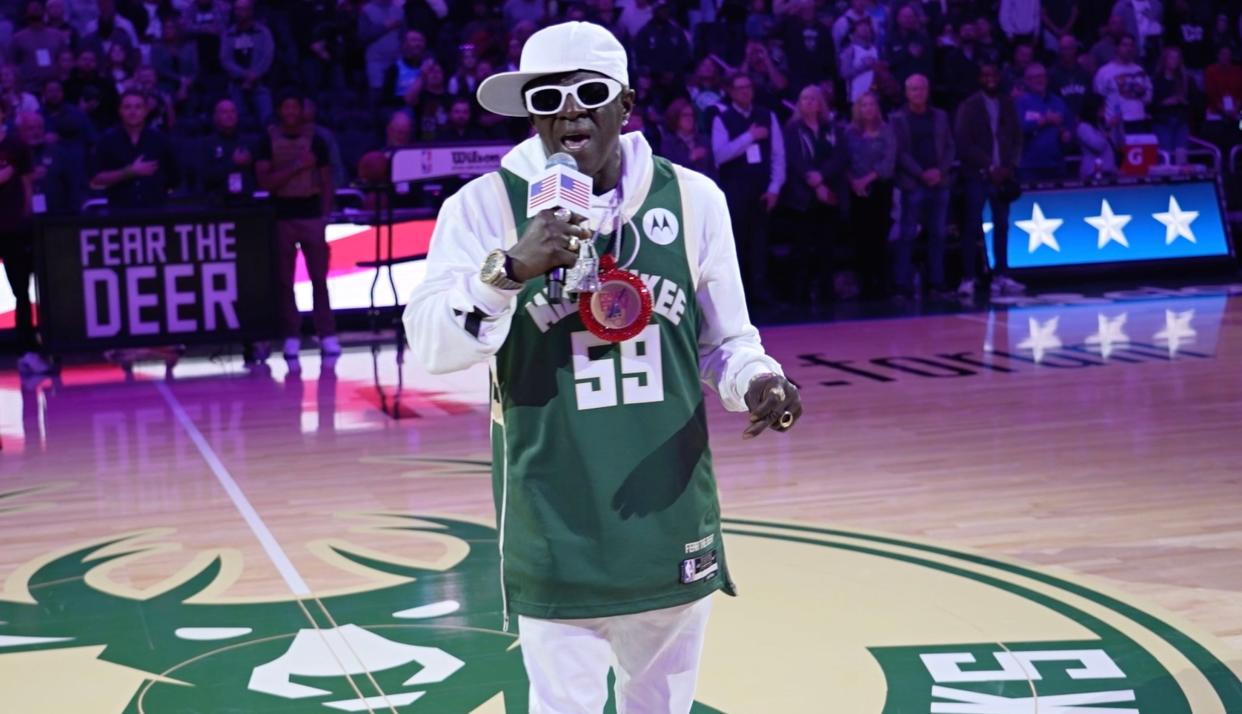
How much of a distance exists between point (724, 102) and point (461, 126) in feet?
7.62

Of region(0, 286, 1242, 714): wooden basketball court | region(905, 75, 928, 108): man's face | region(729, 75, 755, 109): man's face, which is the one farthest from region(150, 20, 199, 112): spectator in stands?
region(905, 75, 928, 108): man's face

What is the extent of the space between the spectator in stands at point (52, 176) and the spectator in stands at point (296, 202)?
1.56 m

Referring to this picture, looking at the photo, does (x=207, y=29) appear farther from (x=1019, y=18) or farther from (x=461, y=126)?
(x=1019, y=18)

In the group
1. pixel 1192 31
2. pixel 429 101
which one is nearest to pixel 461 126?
pixel 429 101

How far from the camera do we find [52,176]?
1330cm

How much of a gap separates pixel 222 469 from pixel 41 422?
7.53 ft

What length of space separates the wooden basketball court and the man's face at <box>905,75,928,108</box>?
170 inches

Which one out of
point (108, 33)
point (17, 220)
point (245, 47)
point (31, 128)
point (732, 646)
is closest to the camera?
point (732, 646)

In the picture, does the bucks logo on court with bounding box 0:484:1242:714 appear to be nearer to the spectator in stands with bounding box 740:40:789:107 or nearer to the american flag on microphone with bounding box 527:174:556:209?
the american flag on microphone with bounding box 527:174:556:209

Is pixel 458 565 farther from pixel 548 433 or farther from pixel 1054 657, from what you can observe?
pixel 548 433

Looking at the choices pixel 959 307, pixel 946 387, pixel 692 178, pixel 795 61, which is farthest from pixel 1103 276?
pixel 692 178

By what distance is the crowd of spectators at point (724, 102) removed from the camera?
544 inches

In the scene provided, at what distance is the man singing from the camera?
10.3 feet

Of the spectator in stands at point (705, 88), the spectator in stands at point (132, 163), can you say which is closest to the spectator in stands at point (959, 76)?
the spectator in stands at point (705, 88)
